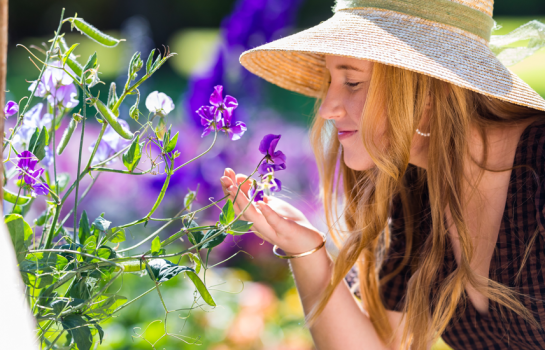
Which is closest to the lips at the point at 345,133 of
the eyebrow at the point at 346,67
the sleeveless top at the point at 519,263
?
the eyebrow at the point at 346,67

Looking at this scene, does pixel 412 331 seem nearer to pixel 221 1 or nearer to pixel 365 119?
pixel 365 119

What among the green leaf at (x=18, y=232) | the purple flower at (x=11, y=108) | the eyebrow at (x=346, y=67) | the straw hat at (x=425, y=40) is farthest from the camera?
the eyebrow at (x=346, y=67)

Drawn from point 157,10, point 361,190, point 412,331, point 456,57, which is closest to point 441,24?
Result: point 456,57

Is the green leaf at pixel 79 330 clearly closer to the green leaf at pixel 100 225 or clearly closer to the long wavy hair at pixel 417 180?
the green leaf at pixel 100 225

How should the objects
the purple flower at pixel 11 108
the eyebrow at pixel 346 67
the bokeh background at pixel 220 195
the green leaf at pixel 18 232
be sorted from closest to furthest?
the green leaf at pixel 18 232
the purple flower at pixel 11 108
the eyebrow at pixel 346 67
the bokeh background at pixel 220 195

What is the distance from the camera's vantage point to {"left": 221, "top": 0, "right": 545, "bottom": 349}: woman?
0.90 meters

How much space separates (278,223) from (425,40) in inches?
17.9

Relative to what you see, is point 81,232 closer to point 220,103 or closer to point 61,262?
point 61,262

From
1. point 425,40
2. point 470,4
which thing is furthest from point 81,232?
point 470,4

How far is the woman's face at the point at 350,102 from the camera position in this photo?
95 centimetres

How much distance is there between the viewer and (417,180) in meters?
1.29

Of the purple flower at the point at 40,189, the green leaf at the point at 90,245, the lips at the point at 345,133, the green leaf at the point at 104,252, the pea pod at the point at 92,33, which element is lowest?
the lips at the point at 345,133

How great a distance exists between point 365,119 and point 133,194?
6.19 ft

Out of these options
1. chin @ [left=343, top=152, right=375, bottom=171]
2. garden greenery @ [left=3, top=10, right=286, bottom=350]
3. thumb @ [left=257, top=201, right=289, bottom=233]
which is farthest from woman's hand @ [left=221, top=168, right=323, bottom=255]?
garden greenery @ [left=3, top=10, right=286, bottom=350]
